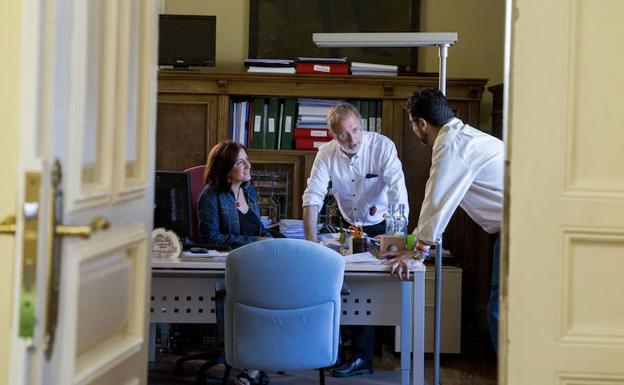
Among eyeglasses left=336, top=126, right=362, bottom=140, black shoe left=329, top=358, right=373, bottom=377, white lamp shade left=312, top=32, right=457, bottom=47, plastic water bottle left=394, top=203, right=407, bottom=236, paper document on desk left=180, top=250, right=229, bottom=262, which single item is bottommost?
black shoe left=329, top=358, right=373, bottom=377

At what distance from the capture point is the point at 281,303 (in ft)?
11.0

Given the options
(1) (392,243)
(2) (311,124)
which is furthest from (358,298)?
(2) (311,124)

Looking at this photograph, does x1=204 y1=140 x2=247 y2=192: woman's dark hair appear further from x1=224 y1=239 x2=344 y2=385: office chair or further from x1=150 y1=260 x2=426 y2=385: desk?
x1=224 y1=239 x2=344 y2=385: office chair

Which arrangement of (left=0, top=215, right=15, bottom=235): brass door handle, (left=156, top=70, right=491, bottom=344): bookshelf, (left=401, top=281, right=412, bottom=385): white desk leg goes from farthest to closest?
(left=156, top=70, right=491, bottom=344): bookshelf < (left=401, top=281, right=412, bottom=385): white desk leg < (left=0, top=215, right=15, bottom=235): brass door handle

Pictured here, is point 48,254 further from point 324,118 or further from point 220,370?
point 324,118

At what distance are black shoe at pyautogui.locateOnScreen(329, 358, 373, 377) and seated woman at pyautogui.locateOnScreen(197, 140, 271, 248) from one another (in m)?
0.83

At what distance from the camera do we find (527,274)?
1943mm

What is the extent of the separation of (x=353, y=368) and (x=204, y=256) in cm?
127

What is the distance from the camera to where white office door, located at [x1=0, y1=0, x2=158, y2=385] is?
1.49 meters

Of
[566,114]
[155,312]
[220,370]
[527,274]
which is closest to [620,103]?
[566,114]

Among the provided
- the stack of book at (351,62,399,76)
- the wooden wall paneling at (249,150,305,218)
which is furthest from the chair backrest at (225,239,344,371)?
the stack of book at (351,62,399,76)

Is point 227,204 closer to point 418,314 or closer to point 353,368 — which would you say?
point 353,368

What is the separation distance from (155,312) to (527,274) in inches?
94.0

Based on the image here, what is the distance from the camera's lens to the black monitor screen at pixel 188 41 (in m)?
5.39
